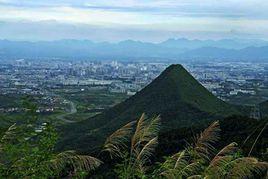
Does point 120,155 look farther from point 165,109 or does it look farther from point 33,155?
point 165,109

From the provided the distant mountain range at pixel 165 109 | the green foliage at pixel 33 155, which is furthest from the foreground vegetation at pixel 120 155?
the distant mountain range at pixel 165 109

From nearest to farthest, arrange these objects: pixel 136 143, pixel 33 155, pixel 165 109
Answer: pixel 136 143 < pixel 33 155 < pixel 165 109

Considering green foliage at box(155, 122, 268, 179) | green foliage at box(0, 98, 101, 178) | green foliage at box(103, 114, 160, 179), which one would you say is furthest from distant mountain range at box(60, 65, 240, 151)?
green foliage at box(155, 122, 268, 179)

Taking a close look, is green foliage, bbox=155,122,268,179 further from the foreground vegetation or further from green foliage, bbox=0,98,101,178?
green foliage, bbox=0,98,101,178

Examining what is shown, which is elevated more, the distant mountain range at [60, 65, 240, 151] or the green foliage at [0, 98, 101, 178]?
the green foliage at [0, 98, 101, 178]

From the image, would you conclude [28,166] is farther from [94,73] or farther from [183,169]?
[94,73]

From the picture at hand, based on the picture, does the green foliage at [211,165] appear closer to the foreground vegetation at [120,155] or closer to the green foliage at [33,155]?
the foreground vegetation at [120,155]

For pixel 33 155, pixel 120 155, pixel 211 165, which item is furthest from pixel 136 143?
pixel 33 155
